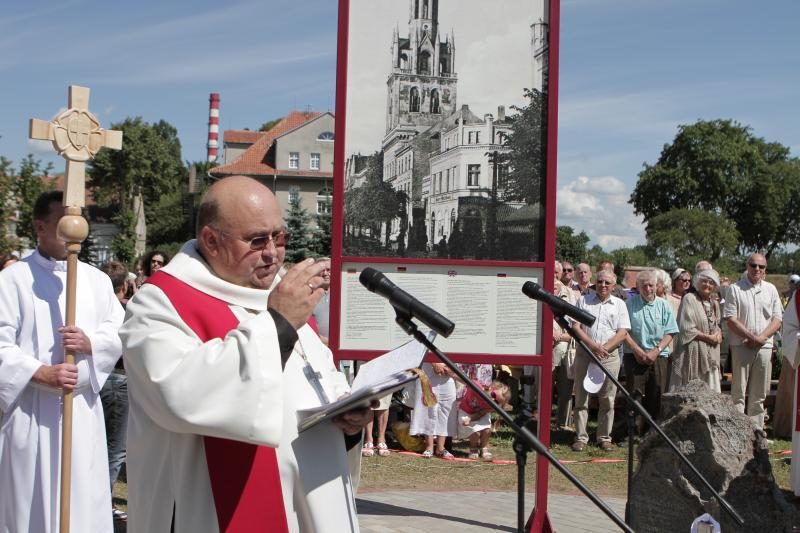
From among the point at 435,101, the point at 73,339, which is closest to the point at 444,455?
the point at 435,101

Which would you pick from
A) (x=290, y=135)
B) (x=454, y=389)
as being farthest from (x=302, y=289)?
(x=290, y=135)

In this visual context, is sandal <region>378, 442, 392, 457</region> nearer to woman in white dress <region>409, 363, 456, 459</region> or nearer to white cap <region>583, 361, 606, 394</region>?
woman in white dress <region>409, 363, 456, 459</region>

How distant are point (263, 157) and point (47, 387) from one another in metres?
63.8

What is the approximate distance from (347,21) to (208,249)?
3.49 meters

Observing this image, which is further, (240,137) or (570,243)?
(240,137)

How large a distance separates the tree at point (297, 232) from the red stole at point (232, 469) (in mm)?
24294

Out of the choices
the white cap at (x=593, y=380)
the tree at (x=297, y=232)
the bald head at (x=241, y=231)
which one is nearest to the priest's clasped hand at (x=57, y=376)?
the bald head at (x=241, y=231)

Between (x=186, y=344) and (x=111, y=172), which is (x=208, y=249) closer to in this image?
(x=186, y=344)

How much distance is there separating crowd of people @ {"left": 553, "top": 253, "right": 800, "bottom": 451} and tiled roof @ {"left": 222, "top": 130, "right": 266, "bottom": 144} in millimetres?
72561

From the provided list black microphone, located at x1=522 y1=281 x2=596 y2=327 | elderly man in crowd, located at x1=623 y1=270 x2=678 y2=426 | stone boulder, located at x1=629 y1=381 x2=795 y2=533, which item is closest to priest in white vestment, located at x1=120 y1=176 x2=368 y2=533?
black microphone, located at x1=522 y1=281 x2=596 y2=327

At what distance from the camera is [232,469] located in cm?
295

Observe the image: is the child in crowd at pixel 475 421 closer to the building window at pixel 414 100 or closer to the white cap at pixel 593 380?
the white cap at pixel 593 380

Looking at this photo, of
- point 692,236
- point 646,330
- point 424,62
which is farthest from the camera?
point 692,236

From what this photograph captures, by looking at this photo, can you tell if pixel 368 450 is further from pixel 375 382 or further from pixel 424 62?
pixel 375 382
